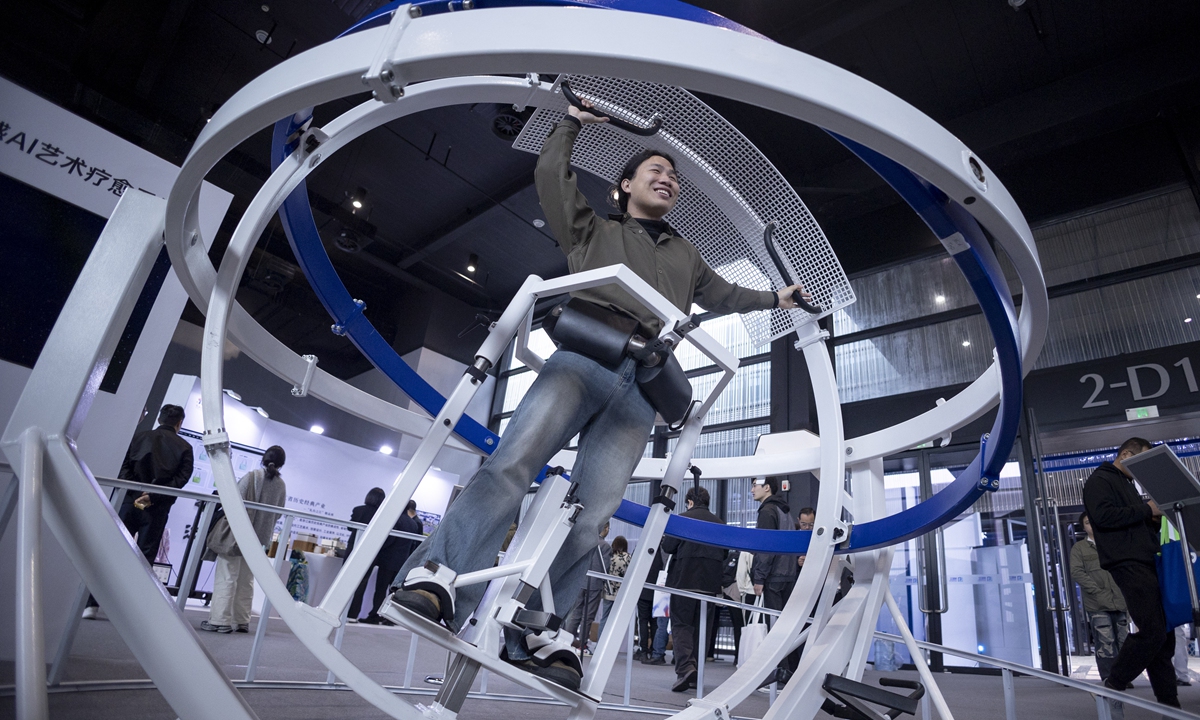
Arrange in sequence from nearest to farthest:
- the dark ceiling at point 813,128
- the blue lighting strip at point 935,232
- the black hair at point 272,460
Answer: the blue lighting strip at point 935,232, the black hair at point 272,460, the dark ceiling at point 813,128

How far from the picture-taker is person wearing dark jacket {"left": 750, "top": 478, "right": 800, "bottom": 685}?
4.72 meters

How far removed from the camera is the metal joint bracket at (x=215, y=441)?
1181mm

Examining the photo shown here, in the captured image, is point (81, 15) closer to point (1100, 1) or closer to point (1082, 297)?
point (1100, 1)

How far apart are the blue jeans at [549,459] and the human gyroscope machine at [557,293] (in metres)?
0.06

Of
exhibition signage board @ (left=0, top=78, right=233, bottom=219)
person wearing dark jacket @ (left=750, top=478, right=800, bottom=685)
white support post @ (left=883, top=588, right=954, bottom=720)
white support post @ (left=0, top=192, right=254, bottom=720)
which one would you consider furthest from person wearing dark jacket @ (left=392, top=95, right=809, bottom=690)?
person wearing dark jacket @ (left=750, top=478, right=800, bottom=685)

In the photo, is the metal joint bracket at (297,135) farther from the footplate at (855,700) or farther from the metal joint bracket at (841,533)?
the footplate at (855,700)

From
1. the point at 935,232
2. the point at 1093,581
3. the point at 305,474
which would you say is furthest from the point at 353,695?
the point at 305,474

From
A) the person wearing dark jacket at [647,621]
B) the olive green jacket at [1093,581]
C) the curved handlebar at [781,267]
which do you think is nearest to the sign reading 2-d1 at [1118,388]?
the olive green jacket at [1093,581]

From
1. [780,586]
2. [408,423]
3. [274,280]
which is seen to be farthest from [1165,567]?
[274,280]

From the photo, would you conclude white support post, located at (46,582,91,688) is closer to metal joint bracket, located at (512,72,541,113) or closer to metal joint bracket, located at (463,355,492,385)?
metal joint bracket, located at (463,355,492,385)

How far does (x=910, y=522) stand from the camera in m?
1.83

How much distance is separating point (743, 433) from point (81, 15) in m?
8.55

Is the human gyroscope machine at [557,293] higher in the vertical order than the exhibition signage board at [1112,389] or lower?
lower

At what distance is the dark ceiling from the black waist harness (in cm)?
534
